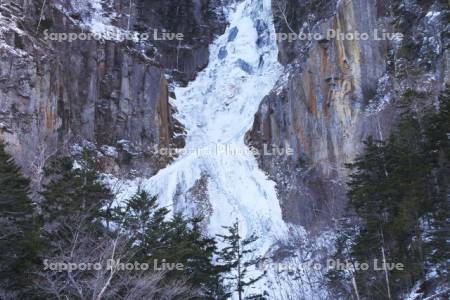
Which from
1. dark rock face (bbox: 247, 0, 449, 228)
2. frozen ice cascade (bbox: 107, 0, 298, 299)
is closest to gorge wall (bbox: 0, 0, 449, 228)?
dark rock face (bbox: 247, 0, 449, 228)

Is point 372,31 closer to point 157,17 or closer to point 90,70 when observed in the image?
point 90,70

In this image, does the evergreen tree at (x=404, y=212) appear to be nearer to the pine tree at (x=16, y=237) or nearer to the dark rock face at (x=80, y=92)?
the pine tree at (x=16, y=237)

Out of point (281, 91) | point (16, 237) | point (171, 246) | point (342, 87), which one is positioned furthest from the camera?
point (281, 91)

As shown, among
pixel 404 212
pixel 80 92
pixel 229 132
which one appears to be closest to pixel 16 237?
pixel 404 212

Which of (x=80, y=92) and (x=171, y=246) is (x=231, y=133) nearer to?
(x=80, y=92)

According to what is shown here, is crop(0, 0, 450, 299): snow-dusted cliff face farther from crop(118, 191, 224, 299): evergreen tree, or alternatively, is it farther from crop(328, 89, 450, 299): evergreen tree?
crop(118, 191, 224, 299): evergreen tree

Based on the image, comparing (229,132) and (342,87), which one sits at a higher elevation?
(229,132)

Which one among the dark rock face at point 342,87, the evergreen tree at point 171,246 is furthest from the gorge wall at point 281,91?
the evergreen tree at point 171,246
